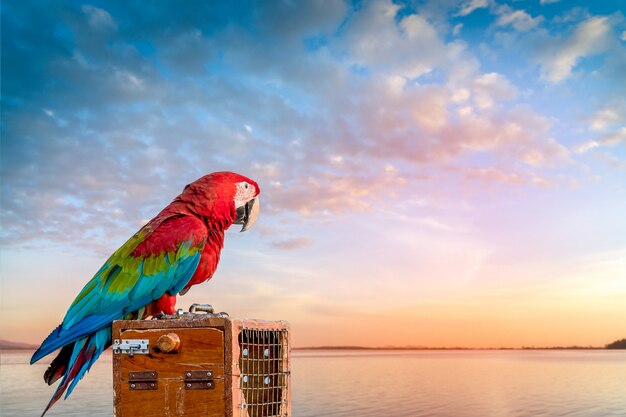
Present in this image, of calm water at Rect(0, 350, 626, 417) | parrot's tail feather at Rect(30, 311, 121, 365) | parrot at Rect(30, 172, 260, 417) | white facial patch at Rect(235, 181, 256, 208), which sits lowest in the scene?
calm water at Rect(0, 350, 626, 417)

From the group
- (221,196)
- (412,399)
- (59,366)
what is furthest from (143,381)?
(412,399)

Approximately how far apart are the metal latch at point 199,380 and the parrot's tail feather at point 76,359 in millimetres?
1217

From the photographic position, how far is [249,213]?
20.6 ft

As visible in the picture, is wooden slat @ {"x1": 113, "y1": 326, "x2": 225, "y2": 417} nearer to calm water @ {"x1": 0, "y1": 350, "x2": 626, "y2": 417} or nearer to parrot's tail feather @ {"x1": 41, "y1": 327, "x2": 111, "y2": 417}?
parrot's tail feather @ {"x1": 41, "y1": 327, "x2": 111, "y2": 417}

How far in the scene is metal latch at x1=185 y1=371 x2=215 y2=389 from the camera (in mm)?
3992

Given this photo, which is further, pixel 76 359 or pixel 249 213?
pixel 249 213

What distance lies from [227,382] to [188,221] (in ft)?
6.31

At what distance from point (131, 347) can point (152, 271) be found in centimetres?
118

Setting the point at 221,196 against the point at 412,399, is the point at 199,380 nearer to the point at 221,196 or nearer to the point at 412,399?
the point at 221,196

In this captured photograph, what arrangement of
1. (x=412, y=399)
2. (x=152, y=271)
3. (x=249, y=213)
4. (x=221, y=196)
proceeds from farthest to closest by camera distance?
(x=412, y=399) < (x=249, y=213) < (x=221, y=196) < (x=152, y=271)

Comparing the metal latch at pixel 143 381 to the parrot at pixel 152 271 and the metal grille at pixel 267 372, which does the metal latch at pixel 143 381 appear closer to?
the metal grille at pixel 267 372

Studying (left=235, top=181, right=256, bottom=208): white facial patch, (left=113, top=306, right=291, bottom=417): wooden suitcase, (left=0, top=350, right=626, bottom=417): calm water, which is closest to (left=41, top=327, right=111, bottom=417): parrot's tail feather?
(left=113, top=306, right=291, bottom=417): wooden suitcase

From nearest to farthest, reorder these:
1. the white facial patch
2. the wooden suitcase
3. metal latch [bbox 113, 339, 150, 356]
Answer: the wooden suitcase
metal latch [bbox 113, 339, 150, 356]
the white facial patch

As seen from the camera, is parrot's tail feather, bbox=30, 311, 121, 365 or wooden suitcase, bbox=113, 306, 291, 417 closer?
wooden suitcase, bbox=113, 306, 291, 417
